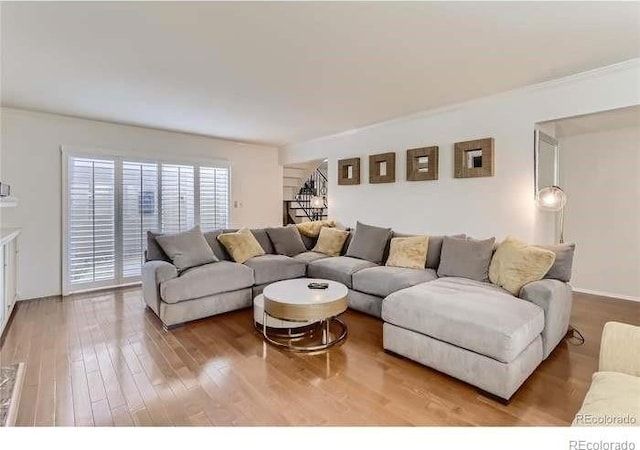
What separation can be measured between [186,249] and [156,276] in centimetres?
51

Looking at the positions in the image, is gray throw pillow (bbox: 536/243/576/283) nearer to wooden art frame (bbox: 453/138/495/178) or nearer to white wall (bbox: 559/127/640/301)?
wooden art frame (bbox: 453/138/495/178)

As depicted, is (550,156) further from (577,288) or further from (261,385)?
(261,385)

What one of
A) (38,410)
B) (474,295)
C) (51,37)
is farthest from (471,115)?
(38,410)

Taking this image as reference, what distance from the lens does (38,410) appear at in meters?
1.88

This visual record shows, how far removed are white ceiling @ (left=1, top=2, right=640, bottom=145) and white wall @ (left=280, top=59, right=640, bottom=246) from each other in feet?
0.86

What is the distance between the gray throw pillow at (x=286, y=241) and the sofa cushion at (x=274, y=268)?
0.41 meters

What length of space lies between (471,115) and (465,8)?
6.82 feet

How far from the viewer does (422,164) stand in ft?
14.3

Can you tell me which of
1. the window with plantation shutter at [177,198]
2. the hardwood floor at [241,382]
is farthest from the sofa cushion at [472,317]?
the window with plantation shutter at [177,198]

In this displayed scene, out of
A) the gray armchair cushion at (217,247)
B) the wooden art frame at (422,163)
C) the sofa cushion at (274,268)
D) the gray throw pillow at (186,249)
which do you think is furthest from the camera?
the wooden art frame at (422,163)

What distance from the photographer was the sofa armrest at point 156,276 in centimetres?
317

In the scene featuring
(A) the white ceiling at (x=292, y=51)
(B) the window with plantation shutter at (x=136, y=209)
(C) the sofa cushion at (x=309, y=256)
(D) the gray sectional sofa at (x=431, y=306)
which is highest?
(A) the white ceiling at (x=292, y=51)

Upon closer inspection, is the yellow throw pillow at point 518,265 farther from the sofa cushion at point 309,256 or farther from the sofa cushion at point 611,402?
the sofa cushion at point 309,256

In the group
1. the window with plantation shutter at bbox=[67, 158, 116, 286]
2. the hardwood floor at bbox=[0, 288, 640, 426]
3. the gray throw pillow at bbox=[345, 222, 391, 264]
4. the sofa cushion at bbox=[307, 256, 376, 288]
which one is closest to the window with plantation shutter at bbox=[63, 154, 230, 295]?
the window with plantation shutter at bbox=[67, 158, 116, 286]
